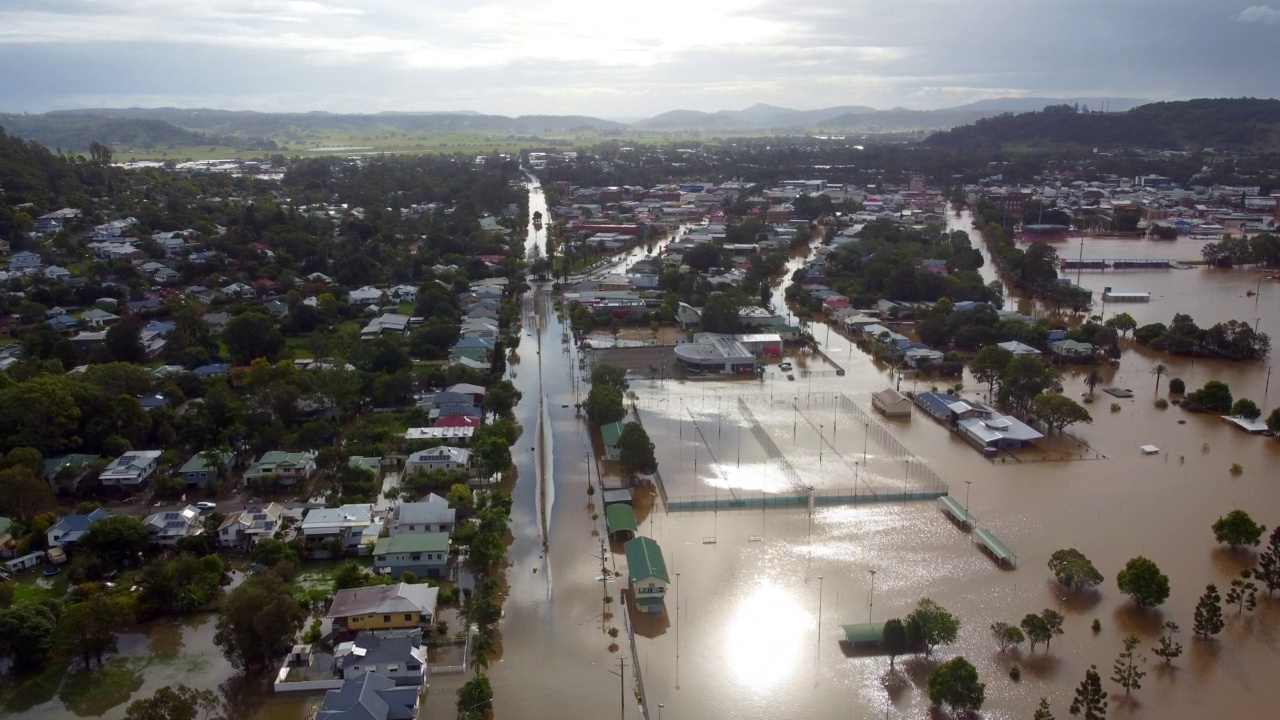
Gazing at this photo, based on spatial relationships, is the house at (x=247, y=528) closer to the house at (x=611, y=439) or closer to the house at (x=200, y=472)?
the house at (x=200, y=472)

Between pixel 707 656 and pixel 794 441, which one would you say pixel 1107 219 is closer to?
pixel 794 441

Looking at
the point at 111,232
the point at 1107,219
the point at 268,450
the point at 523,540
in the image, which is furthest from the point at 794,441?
the point at 1107,219

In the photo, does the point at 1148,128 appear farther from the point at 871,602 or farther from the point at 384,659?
the point at 384,659

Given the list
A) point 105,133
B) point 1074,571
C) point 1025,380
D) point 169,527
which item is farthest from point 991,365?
point 105,133

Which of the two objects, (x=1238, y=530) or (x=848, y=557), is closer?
(x=848, y=557)

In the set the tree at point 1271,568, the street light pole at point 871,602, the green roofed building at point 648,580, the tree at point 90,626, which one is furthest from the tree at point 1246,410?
the tree at point 90,626

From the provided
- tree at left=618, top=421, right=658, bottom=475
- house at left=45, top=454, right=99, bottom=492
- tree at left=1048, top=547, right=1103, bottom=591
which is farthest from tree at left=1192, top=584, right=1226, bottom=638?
house at left=45, top=454, right=99, bottom=492
